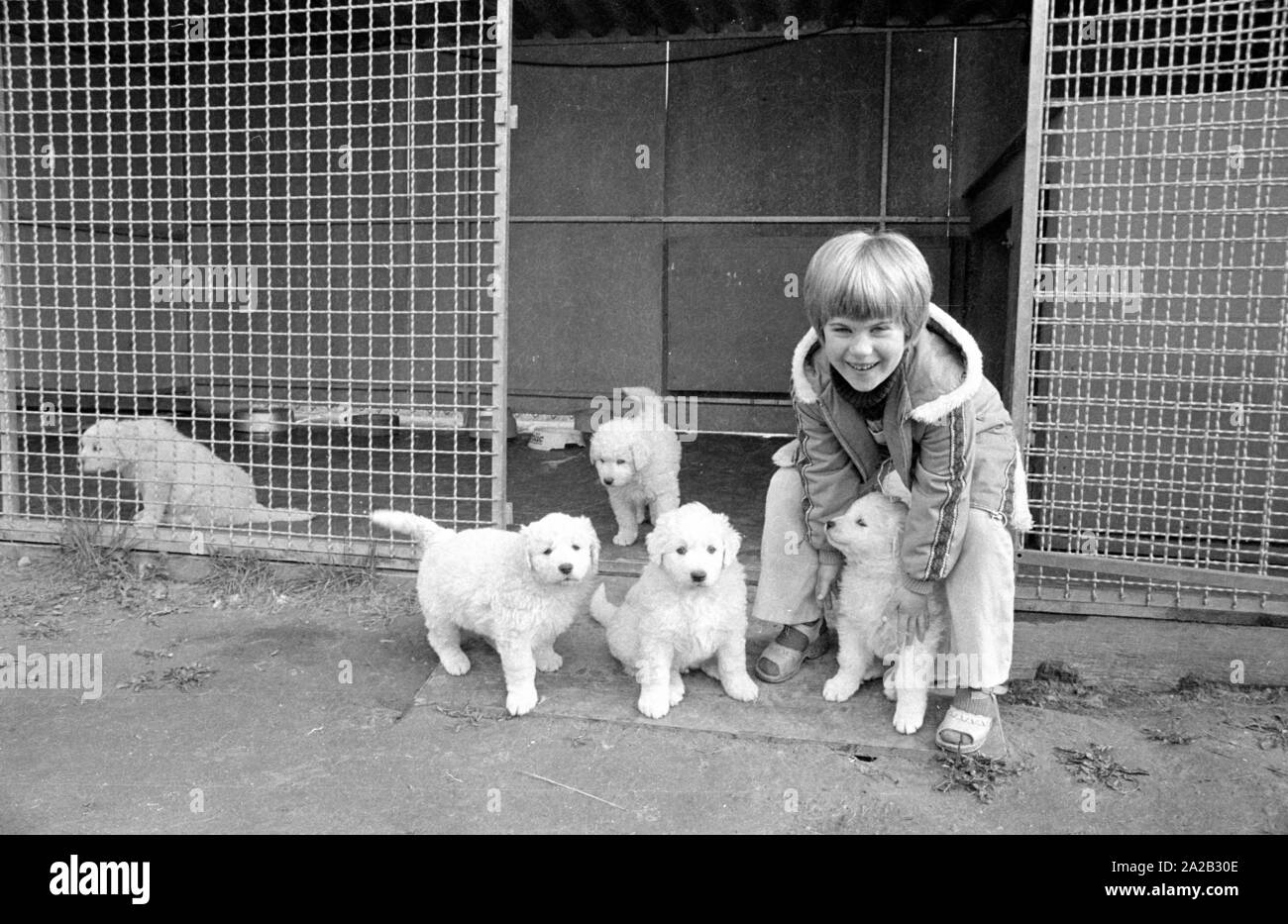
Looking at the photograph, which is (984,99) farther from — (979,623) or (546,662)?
(546,662)

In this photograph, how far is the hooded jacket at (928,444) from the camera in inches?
102

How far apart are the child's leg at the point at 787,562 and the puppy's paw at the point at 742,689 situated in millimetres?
279

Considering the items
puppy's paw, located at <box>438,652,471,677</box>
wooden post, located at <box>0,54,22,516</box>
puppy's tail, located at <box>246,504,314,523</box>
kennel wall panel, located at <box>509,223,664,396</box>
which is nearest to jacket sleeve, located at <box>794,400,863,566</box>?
puppy's paw, located at <box>438,652,471,677</box>

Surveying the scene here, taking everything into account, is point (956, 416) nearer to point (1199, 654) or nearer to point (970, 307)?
point (1199, 654)

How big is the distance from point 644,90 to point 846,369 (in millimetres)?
5924

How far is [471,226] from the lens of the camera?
330 inches

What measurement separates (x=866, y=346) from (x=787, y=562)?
0.93 m

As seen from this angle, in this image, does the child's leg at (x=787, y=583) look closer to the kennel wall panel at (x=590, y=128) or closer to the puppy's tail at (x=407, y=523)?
the puppy's tail at (x=407, y=523)

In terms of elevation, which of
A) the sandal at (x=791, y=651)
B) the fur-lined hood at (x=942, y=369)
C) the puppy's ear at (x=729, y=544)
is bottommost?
the sandal at (x=791, y=651)

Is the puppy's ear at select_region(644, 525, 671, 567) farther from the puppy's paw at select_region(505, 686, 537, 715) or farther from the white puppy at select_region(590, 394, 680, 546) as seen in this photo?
the white puppy at select_region(590, 394, 680, 546)

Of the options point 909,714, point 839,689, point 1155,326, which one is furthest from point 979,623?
point 1155,326

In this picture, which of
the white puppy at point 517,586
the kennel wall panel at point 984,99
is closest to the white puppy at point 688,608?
the white puppy at point 517,586

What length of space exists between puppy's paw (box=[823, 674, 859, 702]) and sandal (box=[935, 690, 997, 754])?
33 cm

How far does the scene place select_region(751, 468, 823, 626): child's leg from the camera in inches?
124
